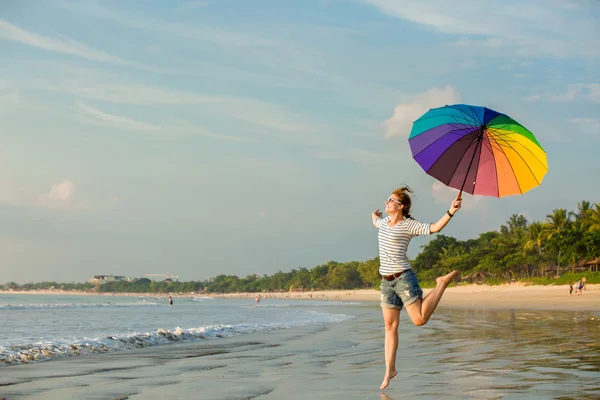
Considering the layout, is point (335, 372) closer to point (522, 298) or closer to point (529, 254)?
point (522, 298)

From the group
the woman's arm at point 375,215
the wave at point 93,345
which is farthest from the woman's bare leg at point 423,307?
the wave at point 93,345

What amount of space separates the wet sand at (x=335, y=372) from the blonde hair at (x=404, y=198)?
5.86ft

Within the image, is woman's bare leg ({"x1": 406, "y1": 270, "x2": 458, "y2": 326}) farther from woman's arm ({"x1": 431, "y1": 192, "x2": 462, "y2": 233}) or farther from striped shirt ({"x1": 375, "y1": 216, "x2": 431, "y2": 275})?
woman's arm ({"x1": 431, "y1": 192, "x2": 462, "y2": 233})

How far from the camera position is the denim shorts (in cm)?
617

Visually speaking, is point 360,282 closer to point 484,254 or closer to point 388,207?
point 484,254

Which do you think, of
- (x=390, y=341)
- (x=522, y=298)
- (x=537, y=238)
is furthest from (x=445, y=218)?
(x=537, y=238)

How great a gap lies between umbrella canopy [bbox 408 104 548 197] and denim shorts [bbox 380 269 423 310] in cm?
122

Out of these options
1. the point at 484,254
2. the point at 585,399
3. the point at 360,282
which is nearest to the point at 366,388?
the point at 585,399

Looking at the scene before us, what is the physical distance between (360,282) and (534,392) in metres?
151

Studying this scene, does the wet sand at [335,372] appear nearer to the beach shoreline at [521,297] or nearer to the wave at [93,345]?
the wave at [93,345]

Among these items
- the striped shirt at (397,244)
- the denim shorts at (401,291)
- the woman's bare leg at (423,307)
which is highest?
the striped shirt at (397,244)

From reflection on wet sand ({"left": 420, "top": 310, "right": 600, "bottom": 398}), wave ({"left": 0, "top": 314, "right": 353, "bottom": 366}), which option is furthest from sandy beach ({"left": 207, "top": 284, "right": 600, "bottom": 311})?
reflection on wet sand ({"left": 420, "top": 310, "right": 600, "bottom": 398})

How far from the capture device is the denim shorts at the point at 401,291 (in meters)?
6.17

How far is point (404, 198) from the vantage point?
20.7 ft
